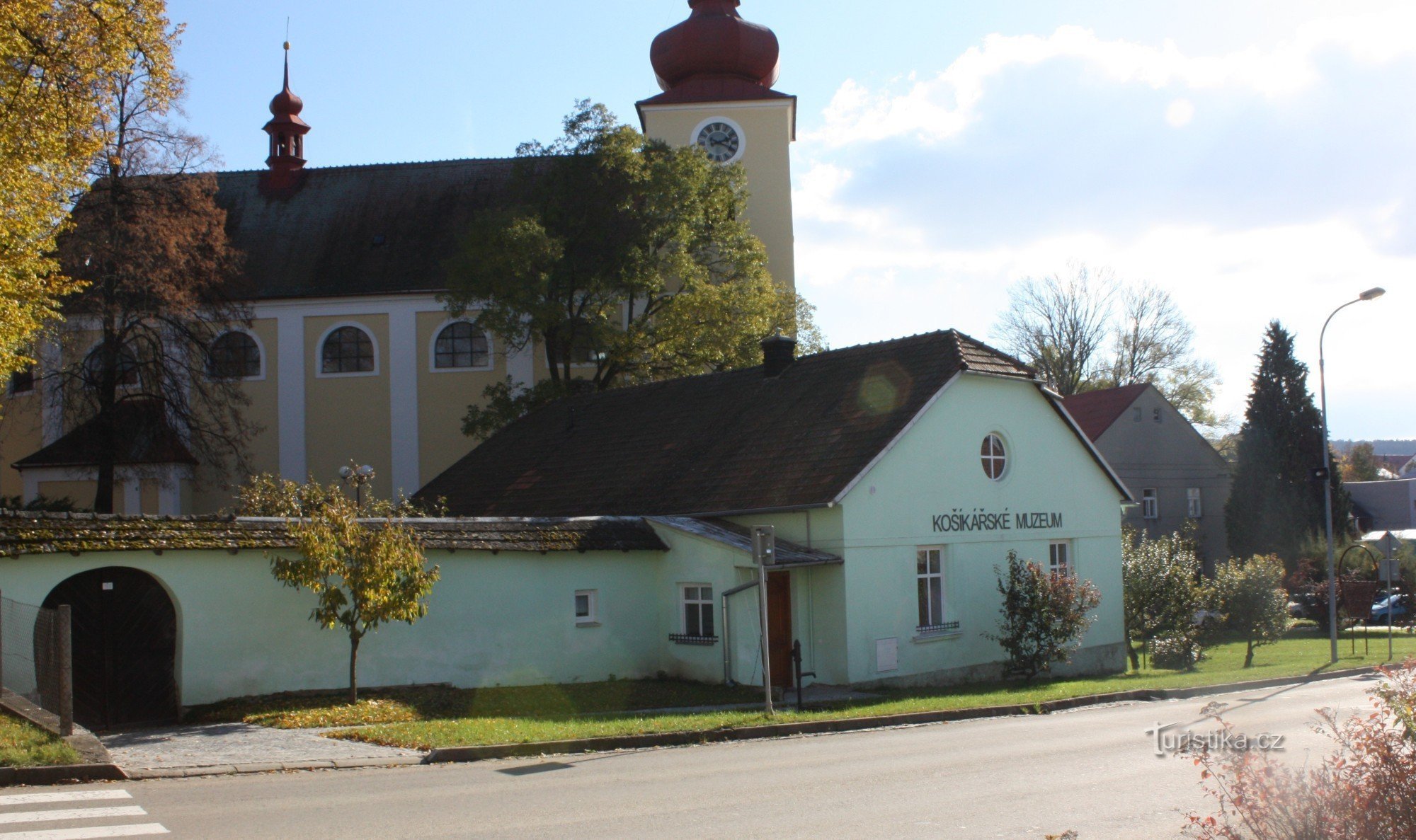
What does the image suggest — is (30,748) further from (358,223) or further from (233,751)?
(358,223)

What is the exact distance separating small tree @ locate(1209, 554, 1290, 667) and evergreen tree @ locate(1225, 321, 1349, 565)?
1909 centimetres

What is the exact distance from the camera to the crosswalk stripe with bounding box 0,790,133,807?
34.8ft

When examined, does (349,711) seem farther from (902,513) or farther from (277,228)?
(277,228)

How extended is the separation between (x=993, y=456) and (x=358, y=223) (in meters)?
29.9

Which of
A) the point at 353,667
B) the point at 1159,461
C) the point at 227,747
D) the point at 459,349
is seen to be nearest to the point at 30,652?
the point at 227,747

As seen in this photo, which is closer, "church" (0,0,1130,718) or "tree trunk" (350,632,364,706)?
"church" (0,0,1130,718)

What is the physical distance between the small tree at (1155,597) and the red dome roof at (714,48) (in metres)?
25.3

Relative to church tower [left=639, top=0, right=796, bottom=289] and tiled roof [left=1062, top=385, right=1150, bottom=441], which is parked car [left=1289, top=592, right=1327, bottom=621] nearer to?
tiled roof [left=1062, top=385, right=1150, bottom=441]

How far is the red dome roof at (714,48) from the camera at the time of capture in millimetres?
45062

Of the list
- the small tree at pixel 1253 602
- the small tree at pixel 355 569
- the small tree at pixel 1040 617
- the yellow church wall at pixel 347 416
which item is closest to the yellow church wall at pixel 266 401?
the yellow church wall at pixel 347 416

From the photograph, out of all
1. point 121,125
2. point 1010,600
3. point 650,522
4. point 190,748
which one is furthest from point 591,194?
point 190,748

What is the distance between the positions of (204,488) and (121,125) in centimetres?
1405

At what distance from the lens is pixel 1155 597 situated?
89.2ft

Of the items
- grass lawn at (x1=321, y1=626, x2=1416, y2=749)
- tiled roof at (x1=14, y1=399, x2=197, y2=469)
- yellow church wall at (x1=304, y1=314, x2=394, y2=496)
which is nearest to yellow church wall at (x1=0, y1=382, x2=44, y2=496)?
tiled roof at (x1=14, y1=399, x2=197, y2=469)
